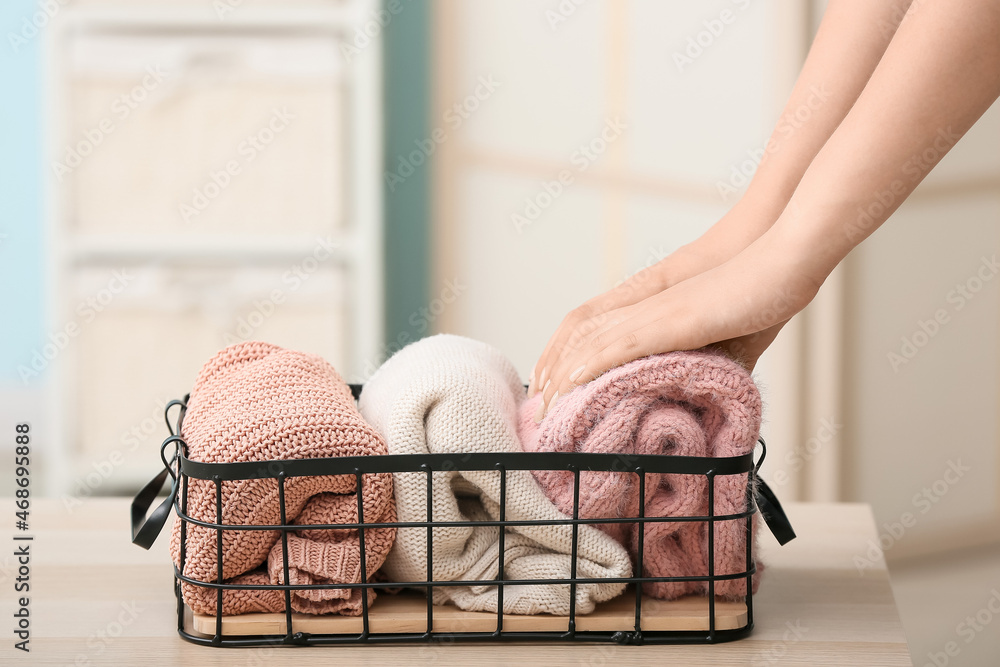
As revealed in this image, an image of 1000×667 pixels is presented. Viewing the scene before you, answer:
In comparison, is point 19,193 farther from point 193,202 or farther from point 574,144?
point 574,144

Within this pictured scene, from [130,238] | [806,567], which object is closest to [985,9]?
[806,567]

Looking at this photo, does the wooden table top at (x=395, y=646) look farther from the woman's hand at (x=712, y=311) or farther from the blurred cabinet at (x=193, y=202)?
the blurred cabinet at (x=193, y=202)

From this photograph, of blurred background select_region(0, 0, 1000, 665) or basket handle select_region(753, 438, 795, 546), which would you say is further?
blurred background select_region(0, 0, 1000, 665)

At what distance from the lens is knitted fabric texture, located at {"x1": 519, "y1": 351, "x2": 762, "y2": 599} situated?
1.75 ft

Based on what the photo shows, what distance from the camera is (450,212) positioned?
6.17 ft

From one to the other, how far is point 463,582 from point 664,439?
141 millimetres

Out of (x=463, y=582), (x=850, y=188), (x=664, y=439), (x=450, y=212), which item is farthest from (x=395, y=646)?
(x=450, y=212)

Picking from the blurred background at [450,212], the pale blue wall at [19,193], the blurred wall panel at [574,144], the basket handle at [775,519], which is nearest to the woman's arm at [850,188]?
the basket handle at [775,519]

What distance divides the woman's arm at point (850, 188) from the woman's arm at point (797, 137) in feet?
0.20

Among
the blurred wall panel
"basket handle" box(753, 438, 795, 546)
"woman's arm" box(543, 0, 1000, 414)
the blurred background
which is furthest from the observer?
the blurred wall panel

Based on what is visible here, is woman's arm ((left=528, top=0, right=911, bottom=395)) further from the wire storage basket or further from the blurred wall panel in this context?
the blurred wall panel

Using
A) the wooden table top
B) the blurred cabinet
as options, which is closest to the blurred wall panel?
the blurred cabinet

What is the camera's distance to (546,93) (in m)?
1.85

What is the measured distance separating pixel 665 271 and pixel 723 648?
281mm
